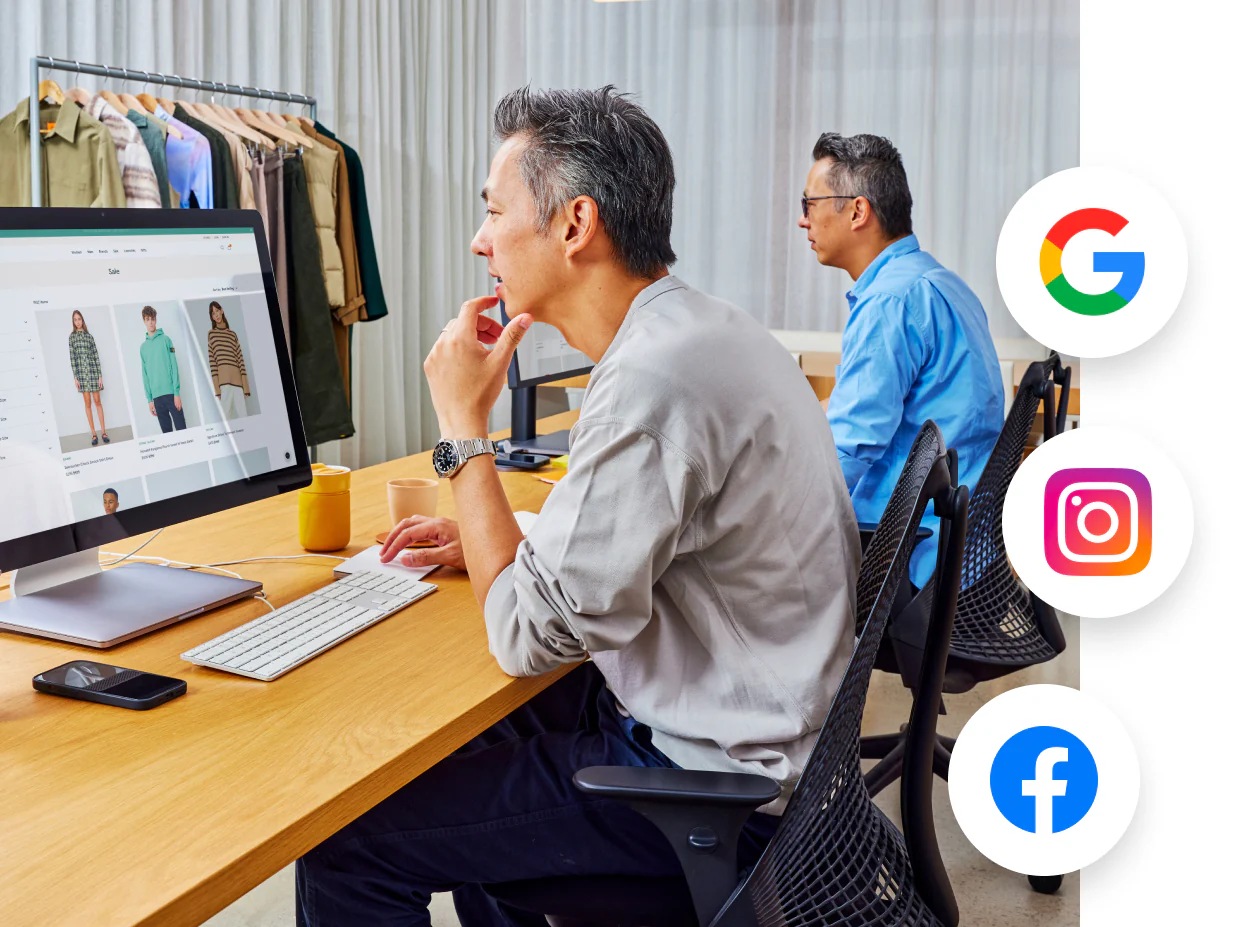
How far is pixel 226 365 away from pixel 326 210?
2.47 m

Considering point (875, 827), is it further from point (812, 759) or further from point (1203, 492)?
point (1203, 492)

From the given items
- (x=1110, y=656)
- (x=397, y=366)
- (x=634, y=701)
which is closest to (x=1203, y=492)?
(x=1110, y=656)

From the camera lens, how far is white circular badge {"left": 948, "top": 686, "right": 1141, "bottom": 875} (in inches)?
42.0

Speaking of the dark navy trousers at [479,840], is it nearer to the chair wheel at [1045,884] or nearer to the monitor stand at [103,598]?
the monitor stand at [103,598]

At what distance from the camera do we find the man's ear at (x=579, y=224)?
1334 mm

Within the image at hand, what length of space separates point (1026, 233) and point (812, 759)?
0.53m

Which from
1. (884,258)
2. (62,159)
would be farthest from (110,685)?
(62,159)

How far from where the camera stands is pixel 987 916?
204cm

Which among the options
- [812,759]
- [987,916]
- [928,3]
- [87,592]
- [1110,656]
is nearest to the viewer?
[812,759]

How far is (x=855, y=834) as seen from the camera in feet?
3.29

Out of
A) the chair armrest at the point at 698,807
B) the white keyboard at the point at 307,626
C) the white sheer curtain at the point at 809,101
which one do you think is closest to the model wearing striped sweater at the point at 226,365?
the white keyboard at the point at 307,626

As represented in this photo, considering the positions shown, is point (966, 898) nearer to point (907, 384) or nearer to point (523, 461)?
point (907, 384)

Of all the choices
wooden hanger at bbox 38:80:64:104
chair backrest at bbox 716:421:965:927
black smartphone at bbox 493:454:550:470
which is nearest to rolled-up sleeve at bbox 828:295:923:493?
black smartphone at bbox 493:454:550:470

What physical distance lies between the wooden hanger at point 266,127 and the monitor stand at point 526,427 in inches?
62.6
